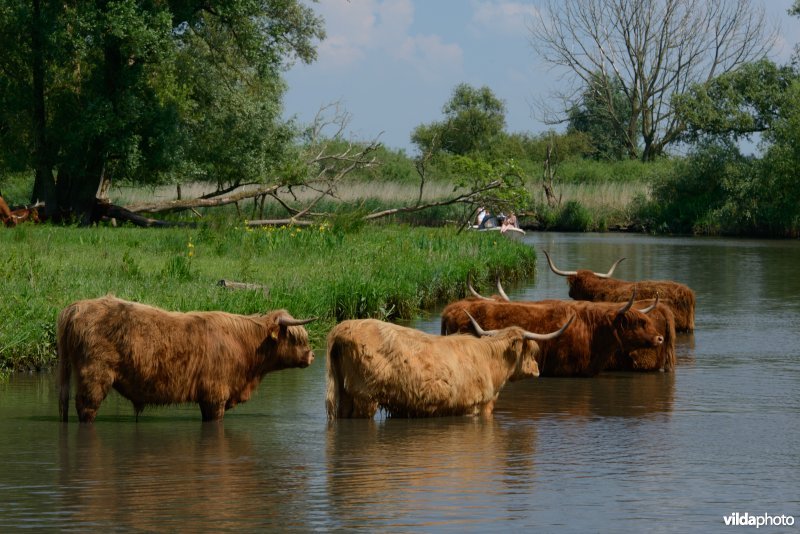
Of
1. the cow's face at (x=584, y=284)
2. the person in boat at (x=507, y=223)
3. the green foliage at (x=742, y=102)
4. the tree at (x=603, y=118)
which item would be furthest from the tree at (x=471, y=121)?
the cow's face at (x=584, y=284)

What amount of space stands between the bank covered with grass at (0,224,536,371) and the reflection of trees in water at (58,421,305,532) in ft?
9.76

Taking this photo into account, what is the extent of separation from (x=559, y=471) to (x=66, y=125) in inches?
896

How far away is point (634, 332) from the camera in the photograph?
39.4 feet

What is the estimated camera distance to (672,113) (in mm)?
65375

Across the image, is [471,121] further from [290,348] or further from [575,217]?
[290,348]

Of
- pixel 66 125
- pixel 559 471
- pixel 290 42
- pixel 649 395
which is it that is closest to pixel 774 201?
pixel 290 42

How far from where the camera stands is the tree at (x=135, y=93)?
26734 mm

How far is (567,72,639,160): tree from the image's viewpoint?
69812 millimetres

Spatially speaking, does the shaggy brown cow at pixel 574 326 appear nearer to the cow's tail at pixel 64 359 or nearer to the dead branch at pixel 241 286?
the dead branch at pixel 241 286

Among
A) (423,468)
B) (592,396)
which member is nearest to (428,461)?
(423,468)

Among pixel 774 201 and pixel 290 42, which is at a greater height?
pixel 290 42

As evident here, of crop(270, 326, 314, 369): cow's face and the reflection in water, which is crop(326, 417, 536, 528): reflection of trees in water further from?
the reflection in water

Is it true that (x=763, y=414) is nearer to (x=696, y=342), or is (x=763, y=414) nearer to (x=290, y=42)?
(x=696, y=342)

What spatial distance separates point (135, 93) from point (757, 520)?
2357cm
